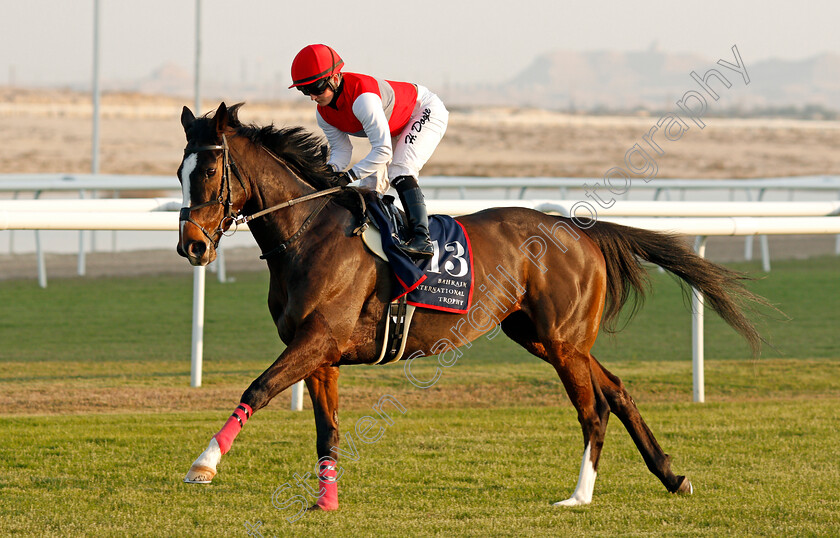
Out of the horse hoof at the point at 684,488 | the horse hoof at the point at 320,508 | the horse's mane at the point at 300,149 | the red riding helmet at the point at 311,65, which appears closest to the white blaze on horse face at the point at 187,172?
the horse's mane at the point at 300,149

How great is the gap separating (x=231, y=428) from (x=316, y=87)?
1.31 m

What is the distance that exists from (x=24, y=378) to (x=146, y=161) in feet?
101

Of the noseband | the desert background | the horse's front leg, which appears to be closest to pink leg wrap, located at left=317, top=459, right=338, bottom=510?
the horse's front leg

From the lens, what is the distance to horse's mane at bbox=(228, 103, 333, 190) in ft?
12.8

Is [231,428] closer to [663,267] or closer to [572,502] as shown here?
[572,502]

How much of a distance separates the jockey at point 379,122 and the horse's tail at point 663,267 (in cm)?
88

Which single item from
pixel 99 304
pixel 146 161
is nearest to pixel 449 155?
pixel 146 161

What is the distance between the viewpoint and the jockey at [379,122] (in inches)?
150

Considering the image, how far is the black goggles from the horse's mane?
175mm

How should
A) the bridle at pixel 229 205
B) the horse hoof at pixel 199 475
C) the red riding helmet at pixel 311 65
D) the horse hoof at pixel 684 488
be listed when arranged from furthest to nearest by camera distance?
the horse hoof at pixel 684 488 → the red riding helmet at pixel 311 65 → the bridle at pixel 229 205 → the horse hoof at pixel 199 475

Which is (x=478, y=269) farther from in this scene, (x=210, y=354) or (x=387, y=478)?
(x=210, y=354)

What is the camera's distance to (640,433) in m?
4.19

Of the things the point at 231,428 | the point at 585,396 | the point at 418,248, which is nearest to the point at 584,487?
the point at 585,396

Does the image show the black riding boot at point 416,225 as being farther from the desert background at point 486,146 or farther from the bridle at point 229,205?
the desert background at point 486,146
